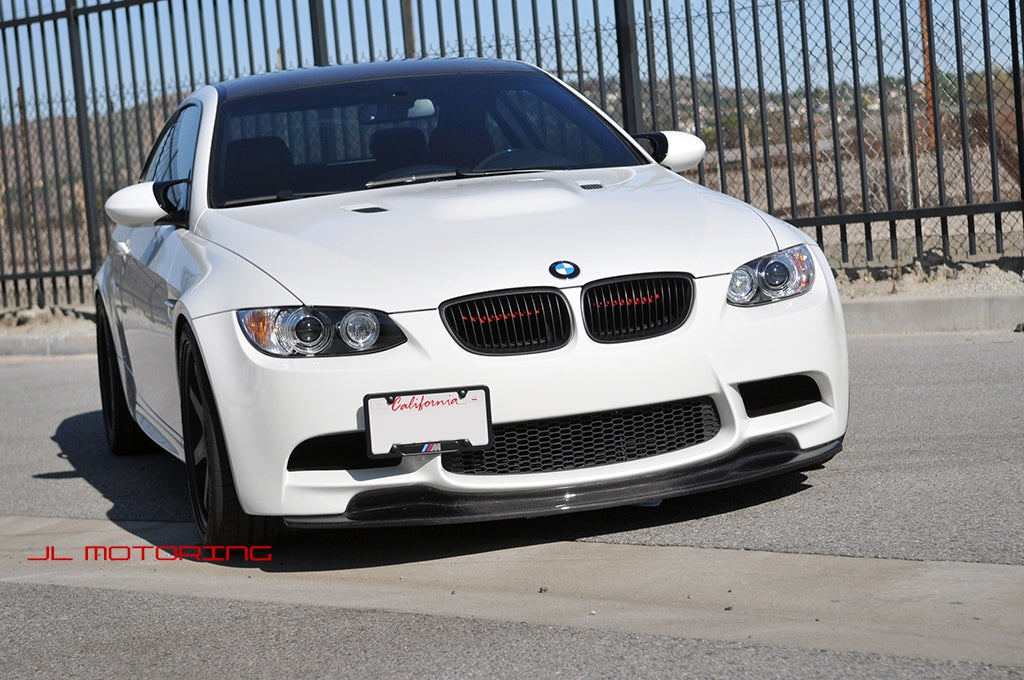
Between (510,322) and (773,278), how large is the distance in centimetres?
81

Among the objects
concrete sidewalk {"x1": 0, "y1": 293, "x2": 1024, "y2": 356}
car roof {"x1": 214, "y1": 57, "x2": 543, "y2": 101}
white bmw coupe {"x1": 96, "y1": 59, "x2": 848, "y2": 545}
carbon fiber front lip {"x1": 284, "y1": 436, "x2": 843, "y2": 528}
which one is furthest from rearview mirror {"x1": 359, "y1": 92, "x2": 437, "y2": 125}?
concrete sidewalk {"x1": 0, "y1": 293, "x2": 1024, "y2": 356}

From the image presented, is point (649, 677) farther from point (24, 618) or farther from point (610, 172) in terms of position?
point (610, 172)

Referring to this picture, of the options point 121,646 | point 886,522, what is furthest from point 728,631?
point 121,646

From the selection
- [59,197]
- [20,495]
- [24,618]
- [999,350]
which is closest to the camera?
[24,618]

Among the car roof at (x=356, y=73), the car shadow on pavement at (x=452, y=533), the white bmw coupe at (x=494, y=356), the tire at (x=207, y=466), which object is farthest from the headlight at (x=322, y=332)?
the car roof at (x=356, y=73)

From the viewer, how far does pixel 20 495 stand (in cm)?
591

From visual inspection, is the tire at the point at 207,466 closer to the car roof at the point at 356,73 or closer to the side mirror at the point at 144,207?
the side mirror at the point at 144,207

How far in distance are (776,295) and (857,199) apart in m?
6.71

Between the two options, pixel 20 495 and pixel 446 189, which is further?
pixel 20 495

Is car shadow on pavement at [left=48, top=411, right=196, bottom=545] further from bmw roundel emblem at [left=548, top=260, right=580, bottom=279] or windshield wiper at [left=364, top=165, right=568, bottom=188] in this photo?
bmw roundel emblem at [left=548, top=260, right=580, bottom=279]

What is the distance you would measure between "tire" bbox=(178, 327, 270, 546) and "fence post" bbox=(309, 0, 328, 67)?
7157 mm

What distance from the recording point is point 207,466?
13.9 feet

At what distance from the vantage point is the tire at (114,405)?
648 centimetres

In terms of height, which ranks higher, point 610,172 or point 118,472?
point 610,172
